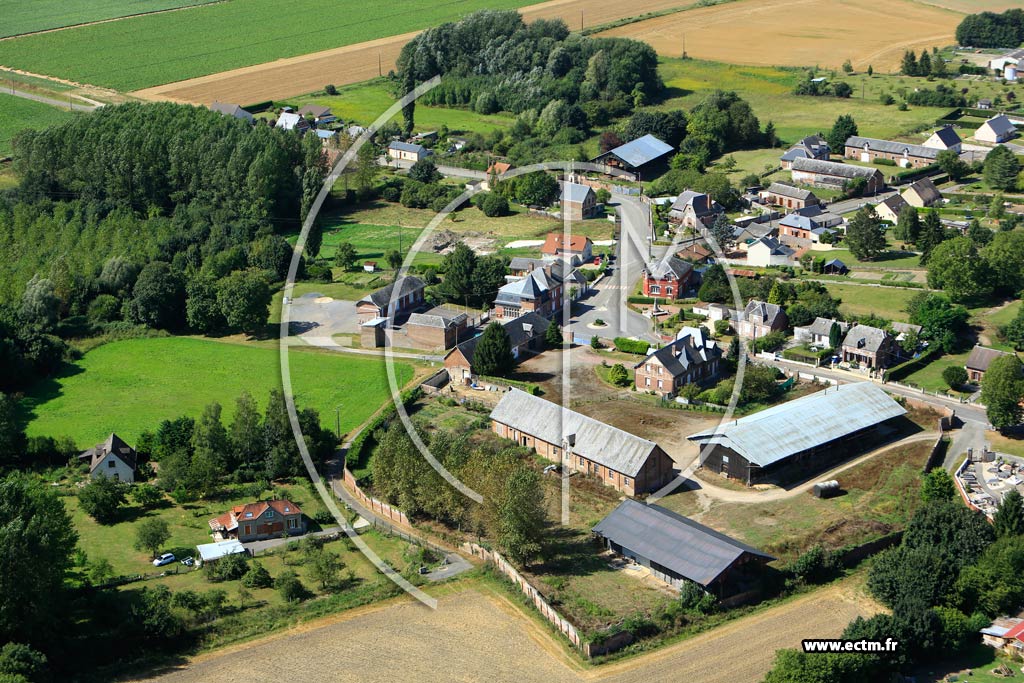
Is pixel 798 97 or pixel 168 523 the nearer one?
pixel 168 523

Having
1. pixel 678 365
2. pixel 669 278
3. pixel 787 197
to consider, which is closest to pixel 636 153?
pixel 787 197

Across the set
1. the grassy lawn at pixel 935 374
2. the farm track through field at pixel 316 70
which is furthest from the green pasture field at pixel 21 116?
the grassy lawn at pixel 935 374

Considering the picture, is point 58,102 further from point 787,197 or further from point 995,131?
point 995,131

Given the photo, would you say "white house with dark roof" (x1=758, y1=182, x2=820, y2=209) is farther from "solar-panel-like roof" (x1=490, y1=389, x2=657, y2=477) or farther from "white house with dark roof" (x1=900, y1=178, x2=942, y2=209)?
"solar-panel-like roof" (x1=490, y1=389, x2=657, y2=477)

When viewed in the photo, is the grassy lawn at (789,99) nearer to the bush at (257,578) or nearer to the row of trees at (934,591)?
the row of trees at (934,591)

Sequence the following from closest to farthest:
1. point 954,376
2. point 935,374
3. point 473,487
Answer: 1. point 473,487
2. point 954,376
3. point 935,374
